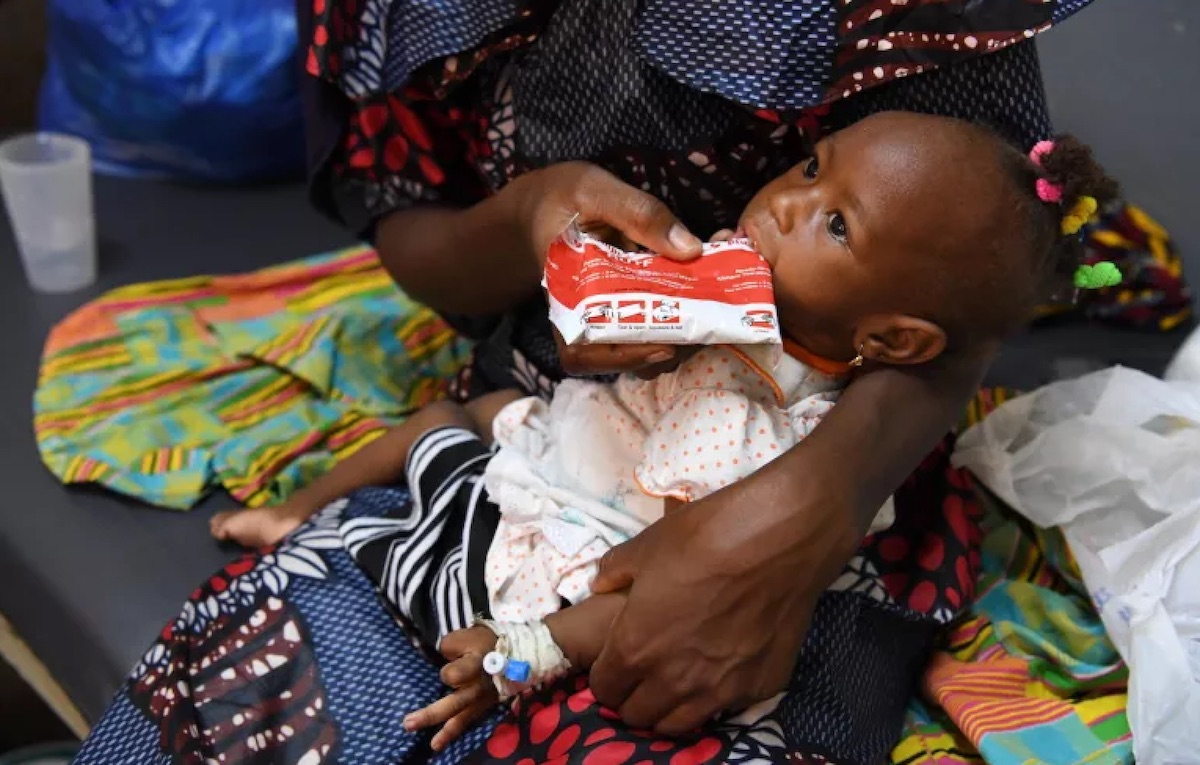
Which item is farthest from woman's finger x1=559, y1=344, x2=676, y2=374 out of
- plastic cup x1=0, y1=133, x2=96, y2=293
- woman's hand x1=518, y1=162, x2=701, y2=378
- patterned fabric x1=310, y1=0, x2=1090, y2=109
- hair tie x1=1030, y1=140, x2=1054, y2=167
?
plastic cup x1=0, y1=133, x2=96, y2=293

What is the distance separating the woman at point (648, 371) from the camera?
0.89 metres

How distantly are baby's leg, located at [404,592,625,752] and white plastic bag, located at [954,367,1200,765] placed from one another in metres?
0.48

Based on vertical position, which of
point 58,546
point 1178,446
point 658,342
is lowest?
point 58,546

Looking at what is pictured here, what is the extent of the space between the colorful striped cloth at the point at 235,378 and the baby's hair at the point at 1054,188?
2.66 ft

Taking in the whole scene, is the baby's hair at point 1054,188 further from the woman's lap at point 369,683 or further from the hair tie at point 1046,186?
the woman's lap at point 369,683

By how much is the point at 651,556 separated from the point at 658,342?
168 mm

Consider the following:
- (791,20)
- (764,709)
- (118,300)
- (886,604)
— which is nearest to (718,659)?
(764,709)

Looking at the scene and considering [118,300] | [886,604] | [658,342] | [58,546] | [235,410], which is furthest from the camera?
[118,300]

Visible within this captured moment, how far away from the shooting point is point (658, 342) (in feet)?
2.84

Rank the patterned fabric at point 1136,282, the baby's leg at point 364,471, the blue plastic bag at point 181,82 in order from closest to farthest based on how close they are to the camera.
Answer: the baby's leg at point 364,471
the patterned fabric at point 1136,282
the blue plastic bag at point 181,82

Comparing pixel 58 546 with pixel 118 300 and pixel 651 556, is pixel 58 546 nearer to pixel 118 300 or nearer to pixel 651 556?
pixel 118 300

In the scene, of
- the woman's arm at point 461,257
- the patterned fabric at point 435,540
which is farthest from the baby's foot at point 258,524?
the woman's arm at point 461,257

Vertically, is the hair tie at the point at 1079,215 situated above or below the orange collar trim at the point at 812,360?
above

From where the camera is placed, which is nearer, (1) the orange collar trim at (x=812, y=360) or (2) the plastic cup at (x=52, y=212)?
(1) the orange collar trim at (x=812, y=360)
